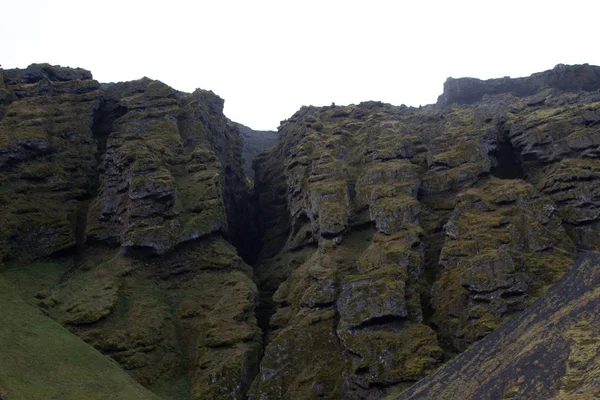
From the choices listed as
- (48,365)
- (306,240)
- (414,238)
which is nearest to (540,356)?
(414,238)

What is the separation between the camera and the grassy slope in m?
60.9

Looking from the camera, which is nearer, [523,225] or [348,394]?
[348,394]

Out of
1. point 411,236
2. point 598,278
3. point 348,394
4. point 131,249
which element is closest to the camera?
point 598,278

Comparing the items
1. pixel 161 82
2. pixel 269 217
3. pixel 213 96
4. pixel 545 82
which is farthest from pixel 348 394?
pixel 545 82

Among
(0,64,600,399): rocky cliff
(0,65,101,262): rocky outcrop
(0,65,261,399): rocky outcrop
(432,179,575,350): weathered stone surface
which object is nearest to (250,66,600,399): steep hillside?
(432,179,575,350): weathered stone surface

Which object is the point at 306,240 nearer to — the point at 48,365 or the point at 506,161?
the point at 506,161

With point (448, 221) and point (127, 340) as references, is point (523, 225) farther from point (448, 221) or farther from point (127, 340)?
point (127, 340)

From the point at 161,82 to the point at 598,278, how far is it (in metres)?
128

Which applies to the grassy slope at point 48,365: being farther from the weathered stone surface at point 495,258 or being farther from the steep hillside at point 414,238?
the weathered stone surface at point 495,258

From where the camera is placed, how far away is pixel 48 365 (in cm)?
6669

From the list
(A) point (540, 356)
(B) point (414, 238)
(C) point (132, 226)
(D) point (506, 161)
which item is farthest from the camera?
(D) point (506, 161)

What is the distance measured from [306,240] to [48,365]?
60128mm

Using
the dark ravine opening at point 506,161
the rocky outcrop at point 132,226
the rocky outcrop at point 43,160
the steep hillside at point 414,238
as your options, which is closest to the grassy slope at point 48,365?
the rocky outcrop at point 132,226

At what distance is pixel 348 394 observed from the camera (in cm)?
6869
